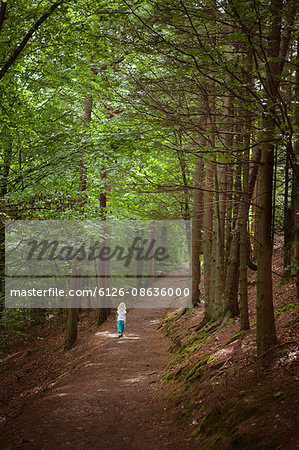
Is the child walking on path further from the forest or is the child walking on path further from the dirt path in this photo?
the dirt path

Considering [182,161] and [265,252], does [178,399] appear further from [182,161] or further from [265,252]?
[182,161]

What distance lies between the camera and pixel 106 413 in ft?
23.8

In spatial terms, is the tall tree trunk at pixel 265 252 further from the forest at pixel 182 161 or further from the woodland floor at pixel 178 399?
the woodland floor at pixel 178 399

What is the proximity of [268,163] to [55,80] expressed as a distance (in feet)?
22.5

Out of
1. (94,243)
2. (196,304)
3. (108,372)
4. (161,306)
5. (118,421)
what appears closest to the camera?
(118,421)

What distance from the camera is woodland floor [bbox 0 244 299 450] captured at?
4.52 metres

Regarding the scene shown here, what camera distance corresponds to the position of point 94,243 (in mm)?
18266

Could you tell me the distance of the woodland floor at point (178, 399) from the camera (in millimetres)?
4516

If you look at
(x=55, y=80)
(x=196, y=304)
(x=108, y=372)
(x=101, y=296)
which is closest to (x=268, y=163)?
(x=55, y=80)

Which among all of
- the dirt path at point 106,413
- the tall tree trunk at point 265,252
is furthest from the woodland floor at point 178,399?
the tall tree trunk at point 265,252

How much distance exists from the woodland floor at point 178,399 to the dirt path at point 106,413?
0.06 feet

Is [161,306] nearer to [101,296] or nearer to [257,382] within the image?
[101,296]

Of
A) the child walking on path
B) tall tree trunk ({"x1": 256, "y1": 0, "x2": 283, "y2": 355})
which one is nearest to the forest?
tall tree trunk ({"x1": 256, "y1": 0, "x2": 283, "y2": 355})

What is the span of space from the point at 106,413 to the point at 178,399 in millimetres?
1478
